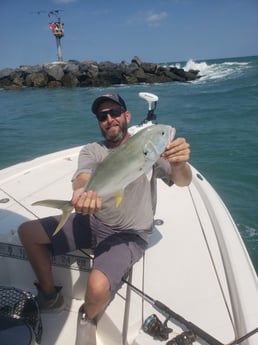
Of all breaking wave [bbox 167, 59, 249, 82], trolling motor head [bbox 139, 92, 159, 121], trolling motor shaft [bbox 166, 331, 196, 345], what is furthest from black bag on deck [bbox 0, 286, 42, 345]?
breaking wave [bbox 167, 59, 249, 82]

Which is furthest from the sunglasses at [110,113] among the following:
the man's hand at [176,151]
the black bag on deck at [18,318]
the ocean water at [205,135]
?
the ocean water at [205,135]

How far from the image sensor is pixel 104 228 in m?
2.50

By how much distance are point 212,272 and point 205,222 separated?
2.43ft

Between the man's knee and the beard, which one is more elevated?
the beard

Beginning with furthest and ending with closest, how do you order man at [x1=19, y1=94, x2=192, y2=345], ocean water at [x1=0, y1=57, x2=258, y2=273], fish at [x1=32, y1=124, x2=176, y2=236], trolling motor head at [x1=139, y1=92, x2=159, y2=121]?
ocean water at [x1=0, y1=57, x2=258, y2=273] → trolling motor head at [x1=139, y1=92, x2=159, y2=121] → man at [x1=19, y1=94, x2=192, y2=345] → fish at [x1=32, y1=124, x2=176, y2=236]

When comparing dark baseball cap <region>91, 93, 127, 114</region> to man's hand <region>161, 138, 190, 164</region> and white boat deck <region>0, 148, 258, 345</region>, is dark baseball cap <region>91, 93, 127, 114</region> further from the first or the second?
white boat deck <region>0, 148, 258, 345</region>

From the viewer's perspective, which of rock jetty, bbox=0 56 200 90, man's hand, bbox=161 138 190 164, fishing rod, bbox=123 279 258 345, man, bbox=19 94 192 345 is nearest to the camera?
fishing rod, bbox=123 279 258 345

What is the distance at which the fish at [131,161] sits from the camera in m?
1.92

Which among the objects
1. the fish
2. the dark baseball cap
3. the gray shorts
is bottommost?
the gray shorts

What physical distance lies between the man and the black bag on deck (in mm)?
129

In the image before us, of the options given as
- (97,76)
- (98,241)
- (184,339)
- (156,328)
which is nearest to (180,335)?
(184,339)

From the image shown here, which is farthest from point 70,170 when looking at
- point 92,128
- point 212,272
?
point 92,128

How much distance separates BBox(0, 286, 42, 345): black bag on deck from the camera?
1938 mm

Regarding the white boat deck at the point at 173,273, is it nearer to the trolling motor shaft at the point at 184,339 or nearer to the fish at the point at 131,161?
the trolling motor shaft at the point at 184,339
